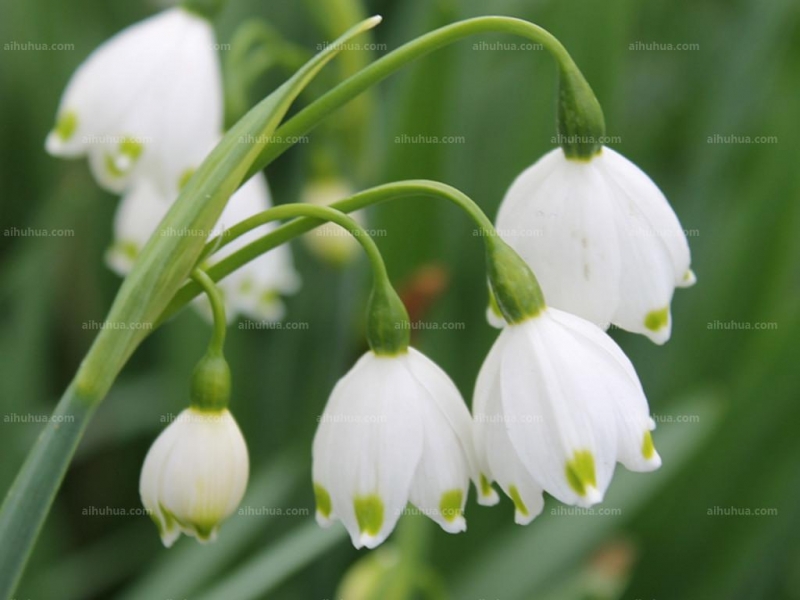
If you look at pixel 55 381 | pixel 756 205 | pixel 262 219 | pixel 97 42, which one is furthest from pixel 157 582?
pixel 97 42

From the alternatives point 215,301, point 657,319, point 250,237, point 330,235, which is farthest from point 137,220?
point 657,319

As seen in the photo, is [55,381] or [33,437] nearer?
[33,437]

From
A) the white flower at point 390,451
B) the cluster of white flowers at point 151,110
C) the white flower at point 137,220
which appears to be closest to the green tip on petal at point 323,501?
the white flower at point 390,451

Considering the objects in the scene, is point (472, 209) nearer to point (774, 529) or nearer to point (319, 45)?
point (774, 529)

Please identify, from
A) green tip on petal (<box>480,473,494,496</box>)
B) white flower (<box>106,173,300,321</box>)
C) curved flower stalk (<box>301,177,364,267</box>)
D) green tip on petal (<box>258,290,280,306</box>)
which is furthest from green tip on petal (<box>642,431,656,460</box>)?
curved flower stalk (<box>301,177,364,267</box>)

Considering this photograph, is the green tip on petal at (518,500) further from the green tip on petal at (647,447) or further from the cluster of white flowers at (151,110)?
the cluster of white flowers at (151,110)

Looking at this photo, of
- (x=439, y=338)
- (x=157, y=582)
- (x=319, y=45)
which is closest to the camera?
(x=157, y=582)
